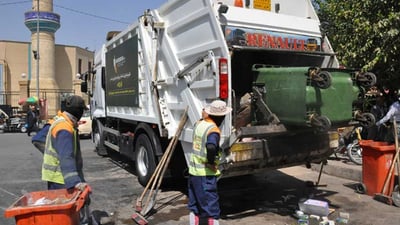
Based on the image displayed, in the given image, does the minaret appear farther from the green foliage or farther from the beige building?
the green foliage

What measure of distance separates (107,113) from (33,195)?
18.9 feet

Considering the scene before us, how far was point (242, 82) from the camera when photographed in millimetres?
5699

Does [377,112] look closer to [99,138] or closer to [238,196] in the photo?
[238,196]

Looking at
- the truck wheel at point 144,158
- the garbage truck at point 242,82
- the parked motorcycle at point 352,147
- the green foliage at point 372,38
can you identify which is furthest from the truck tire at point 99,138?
the green foliage at point 372,38

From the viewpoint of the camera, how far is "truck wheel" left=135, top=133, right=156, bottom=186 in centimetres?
656

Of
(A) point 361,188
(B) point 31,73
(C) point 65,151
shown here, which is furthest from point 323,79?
(B) point 31,73

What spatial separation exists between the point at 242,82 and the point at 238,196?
1.84 metres

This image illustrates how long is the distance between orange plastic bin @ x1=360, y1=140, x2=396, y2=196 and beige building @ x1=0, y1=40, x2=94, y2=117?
28639mm

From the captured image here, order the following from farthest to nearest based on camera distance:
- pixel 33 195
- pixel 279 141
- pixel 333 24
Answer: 1. pixel 333 24
2. pixel 279 141
3. pixel 33 195

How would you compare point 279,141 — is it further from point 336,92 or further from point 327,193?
point 327,193

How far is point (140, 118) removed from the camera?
22.9ft

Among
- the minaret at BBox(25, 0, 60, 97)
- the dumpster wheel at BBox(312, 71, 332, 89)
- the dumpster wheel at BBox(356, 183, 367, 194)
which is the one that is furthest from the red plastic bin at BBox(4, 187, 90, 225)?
the minaret at BBox(25, 0, 60, 97)

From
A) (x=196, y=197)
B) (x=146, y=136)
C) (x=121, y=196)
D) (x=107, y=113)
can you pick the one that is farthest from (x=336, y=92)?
(x=107, y=113)

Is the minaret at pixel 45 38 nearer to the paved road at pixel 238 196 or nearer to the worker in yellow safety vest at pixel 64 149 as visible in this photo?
the paved road at pixel 238 196
